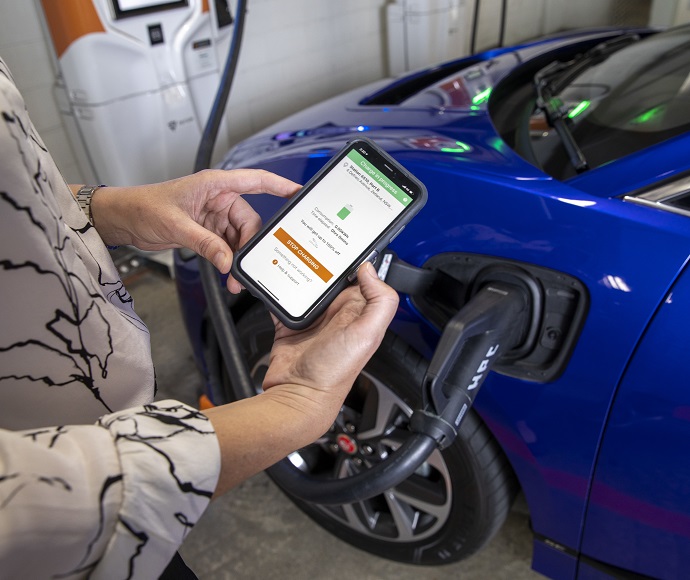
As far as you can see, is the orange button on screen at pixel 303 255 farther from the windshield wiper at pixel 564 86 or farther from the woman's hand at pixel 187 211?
the windshield wiper at pixel 564 86

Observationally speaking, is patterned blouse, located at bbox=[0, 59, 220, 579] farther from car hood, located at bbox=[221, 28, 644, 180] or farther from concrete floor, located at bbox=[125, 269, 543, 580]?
concrete floor, located at bbox=[125, 269, 543, 580]

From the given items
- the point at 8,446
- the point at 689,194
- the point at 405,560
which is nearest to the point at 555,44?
the point at 689,194

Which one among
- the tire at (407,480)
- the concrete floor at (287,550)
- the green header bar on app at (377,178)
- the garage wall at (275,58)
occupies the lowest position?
the concrete floor at (287,550)

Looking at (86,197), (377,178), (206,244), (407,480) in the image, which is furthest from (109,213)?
(407,480)

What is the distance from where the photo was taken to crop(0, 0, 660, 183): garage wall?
2.54 metres

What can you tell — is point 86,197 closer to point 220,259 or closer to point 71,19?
point 220,259

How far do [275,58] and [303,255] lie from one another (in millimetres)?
3105

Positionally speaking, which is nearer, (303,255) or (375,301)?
(375,301)

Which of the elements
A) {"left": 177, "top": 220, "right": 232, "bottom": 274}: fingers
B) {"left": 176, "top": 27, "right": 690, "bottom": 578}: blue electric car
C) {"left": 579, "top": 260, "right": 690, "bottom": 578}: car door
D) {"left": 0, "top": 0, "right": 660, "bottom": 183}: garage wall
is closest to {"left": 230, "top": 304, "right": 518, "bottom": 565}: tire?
{"left": 176, "top": 27, "right": 690, "bottom": 578}: blue electric car

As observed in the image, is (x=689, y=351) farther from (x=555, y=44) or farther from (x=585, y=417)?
(x=555, y=44)

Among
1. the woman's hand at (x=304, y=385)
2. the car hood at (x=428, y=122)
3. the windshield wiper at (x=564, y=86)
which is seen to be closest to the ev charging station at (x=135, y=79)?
the car hood at (x=428, y=122)

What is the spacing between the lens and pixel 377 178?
96cm

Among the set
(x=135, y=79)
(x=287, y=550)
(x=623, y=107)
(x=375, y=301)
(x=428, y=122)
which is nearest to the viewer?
(x=375, y=301)

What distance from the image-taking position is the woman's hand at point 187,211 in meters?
0.88
